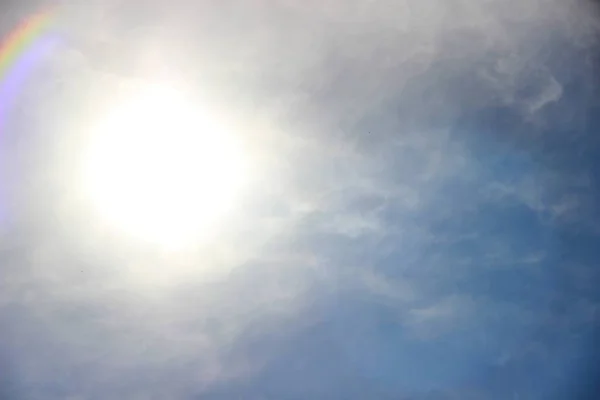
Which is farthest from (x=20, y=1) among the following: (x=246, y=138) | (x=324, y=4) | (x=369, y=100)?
(x=369, y=100)

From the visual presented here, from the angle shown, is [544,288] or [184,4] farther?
[544,288]

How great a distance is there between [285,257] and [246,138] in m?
1.18

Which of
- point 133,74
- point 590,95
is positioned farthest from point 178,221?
point 590,95

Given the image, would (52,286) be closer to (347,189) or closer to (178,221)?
(178,221)

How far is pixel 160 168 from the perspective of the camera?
5703 millimetres

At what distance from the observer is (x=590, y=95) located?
19.5ft

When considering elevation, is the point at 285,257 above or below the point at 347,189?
below

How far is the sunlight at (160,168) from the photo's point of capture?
223 inches

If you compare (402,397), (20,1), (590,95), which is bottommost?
(402,397)

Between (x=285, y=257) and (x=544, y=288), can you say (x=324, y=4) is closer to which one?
(x=285, y=257)

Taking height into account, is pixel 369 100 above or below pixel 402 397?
above

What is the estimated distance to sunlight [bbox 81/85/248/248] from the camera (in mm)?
5652

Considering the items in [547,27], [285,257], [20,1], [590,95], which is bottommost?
[285,257]

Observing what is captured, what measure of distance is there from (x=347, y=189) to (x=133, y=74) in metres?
2.18
